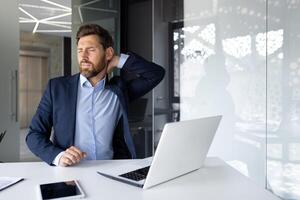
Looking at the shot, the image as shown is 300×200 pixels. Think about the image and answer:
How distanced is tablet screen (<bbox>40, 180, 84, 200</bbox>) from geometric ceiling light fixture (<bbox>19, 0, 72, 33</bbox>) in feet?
15.9

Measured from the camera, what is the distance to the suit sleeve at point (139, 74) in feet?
5.89

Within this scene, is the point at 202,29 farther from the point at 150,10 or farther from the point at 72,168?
the point at 72,168

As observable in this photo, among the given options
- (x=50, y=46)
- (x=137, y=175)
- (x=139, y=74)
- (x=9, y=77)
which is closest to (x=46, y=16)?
(x=50, y=46)

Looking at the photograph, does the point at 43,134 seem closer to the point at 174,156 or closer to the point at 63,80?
the point at 63,80

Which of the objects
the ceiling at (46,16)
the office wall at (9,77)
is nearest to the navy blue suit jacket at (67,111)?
the office wall at (9,77)

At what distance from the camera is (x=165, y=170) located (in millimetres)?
1121

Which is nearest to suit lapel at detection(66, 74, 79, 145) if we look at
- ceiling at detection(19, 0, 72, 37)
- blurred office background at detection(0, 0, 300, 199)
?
blurred office background at detection(0, 0, 300, 199)

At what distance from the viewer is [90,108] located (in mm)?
1658

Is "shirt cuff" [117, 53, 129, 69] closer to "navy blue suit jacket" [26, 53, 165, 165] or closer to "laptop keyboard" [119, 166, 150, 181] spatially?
"navy blue suit jacket" [26, 53, 165, 165]

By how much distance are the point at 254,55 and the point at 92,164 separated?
2024mm

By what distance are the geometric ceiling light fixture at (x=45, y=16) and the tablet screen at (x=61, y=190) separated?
485cm

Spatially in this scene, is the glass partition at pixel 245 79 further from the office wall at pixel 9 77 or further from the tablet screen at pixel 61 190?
the tablet screen at pixel 61 190

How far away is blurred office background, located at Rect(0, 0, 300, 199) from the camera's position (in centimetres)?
276

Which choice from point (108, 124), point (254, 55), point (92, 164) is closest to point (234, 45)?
point (254, 55)
